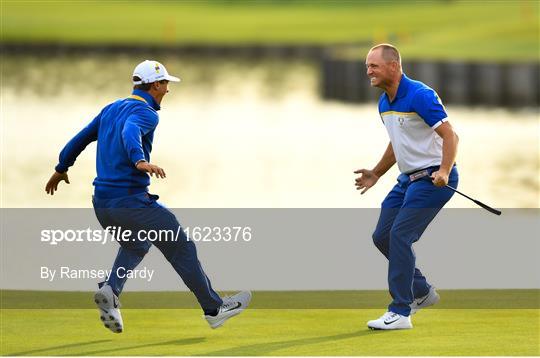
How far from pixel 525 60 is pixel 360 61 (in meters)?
5.74

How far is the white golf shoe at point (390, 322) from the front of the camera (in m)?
10.5

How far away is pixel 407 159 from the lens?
10719 mm

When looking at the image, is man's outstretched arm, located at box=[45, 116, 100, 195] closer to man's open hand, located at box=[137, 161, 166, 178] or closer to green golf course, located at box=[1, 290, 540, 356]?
man's open hand, located at box=[137, 161, 166, 178]

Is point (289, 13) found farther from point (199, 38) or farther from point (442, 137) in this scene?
point (442, 137)

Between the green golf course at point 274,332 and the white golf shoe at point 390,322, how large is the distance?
0.06 m

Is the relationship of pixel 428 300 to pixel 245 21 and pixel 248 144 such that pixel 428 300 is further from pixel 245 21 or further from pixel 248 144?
pixel 245 21

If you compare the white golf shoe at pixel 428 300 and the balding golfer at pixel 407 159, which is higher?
the balding golfer at pixel 407 159

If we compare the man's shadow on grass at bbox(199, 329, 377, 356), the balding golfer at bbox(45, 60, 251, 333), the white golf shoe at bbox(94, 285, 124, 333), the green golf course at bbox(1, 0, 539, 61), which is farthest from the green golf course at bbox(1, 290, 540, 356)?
the green golf course at bbox(1, 0, 539, 61)

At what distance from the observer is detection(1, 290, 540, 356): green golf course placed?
972 cm

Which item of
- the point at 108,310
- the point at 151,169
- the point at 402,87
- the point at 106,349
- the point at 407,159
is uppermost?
the point at 402,87

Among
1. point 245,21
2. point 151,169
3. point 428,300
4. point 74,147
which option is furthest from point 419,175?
point 245,21

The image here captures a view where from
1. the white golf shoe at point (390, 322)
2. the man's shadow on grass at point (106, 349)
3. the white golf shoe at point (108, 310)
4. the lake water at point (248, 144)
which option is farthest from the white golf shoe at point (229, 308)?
the lake water at point (248, 144)

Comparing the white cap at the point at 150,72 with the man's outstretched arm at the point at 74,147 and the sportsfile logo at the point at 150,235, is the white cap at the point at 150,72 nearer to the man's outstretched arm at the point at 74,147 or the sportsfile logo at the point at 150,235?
the man's outstretched arm at the point at 74,147

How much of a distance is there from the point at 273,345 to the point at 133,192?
122 centimetres
